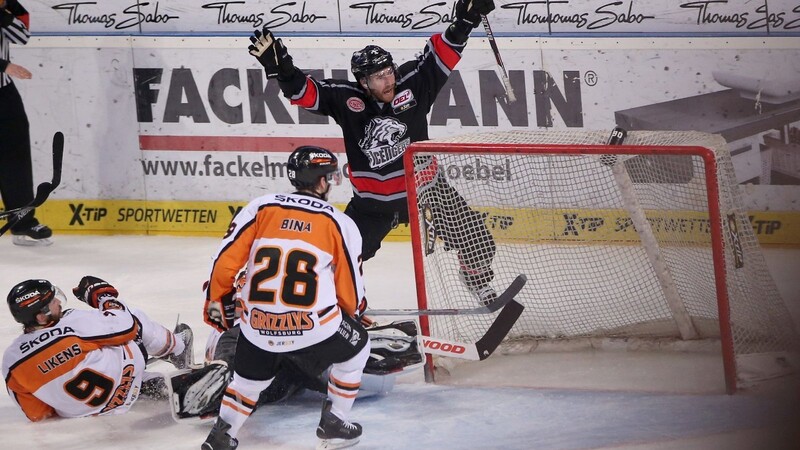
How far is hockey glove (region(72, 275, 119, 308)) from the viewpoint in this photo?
5.14m

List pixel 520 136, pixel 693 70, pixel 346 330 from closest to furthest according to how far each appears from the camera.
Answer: pixel 346 330 < pixel 520 136 < pixel 693 70

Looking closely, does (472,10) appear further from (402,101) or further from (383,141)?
(383,141)

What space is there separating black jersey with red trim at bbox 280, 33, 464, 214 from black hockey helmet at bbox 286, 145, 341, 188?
3.62 ft

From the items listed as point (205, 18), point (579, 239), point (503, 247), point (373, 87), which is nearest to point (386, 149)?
point (373, 87)

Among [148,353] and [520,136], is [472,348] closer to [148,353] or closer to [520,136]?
[520,136]

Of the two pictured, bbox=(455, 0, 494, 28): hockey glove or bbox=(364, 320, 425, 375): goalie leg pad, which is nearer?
bbox=(364, 320, 425, 375): goalie leg pad

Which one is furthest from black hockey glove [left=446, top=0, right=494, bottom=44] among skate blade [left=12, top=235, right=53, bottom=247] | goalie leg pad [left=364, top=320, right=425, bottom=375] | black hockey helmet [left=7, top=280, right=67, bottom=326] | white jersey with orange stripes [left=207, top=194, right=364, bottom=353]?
skate blade [left=12, top=235, right=53, bottom=247]

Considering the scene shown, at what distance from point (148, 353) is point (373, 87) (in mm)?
1443

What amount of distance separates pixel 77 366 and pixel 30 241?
3360 mm

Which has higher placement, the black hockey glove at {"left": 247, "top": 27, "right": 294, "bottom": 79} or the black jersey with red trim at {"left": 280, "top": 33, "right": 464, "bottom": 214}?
the black hockey glove at {"left": 247, "top": 27, "right": 294, "bottom": 79}

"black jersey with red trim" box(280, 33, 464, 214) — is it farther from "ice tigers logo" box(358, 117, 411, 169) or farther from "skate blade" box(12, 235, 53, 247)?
"skate blade" box(12, 235, 53, 247)

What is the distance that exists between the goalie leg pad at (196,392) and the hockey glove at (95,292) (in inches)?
27.2

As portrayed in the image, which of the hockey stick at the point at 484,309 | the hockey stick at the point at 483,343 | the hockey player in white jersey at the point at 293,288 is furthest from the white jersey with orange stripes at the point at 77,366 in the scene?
the hockey stick at the point at 483,343

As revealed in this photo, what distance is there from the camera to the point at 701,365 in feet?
16.4
